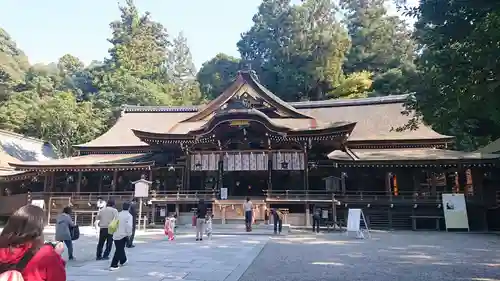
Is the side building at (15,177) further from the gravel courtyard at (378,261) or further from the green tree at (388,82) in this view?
the green tree at (388,82)

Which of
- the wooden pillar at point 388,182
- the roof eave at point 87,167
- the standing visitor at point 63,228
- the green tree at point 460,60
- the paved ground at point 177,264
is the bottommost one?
the paved ground at point 177,264

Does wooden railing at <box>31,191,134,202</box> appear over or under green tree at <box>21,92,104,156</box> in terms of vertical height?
under

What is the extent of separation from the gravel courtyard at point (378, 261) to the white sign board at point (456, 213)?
4.23 m

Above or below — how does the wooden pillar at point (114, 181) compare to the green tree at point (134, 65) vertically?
below

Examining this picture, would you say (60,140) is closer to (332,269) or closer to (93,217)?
(93,217)

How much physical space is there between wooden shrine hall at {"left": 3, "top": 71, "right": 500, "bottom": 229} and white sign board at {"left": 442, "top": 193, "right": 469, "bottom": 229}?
122 cm

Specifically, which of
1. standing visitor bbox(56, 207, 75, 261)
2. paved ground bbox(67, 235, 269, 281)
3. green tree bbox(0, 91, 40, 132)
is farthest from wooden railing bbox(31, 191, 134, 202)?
green tree bbox(0, 91, 40, 132)

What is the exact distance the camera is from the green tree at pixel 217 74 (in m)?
45.6

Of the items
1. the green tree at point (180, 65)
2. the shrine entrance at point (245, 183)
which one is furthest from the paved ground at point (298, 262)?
the green tree at point (180, 65)

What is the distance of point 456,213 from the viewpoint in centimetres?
1547

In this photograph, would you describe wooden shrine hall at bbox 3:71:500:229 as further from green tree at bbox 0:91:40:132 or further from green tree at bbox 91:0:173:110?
green tree at bbox 91:0:173:110

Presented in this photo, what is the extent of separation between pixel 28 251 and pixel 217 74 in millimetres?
44985

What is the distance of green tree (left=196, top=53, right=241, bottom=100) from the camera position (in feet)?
150

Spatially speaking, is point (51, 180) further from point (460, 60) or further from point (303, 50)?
point (303, 50)
